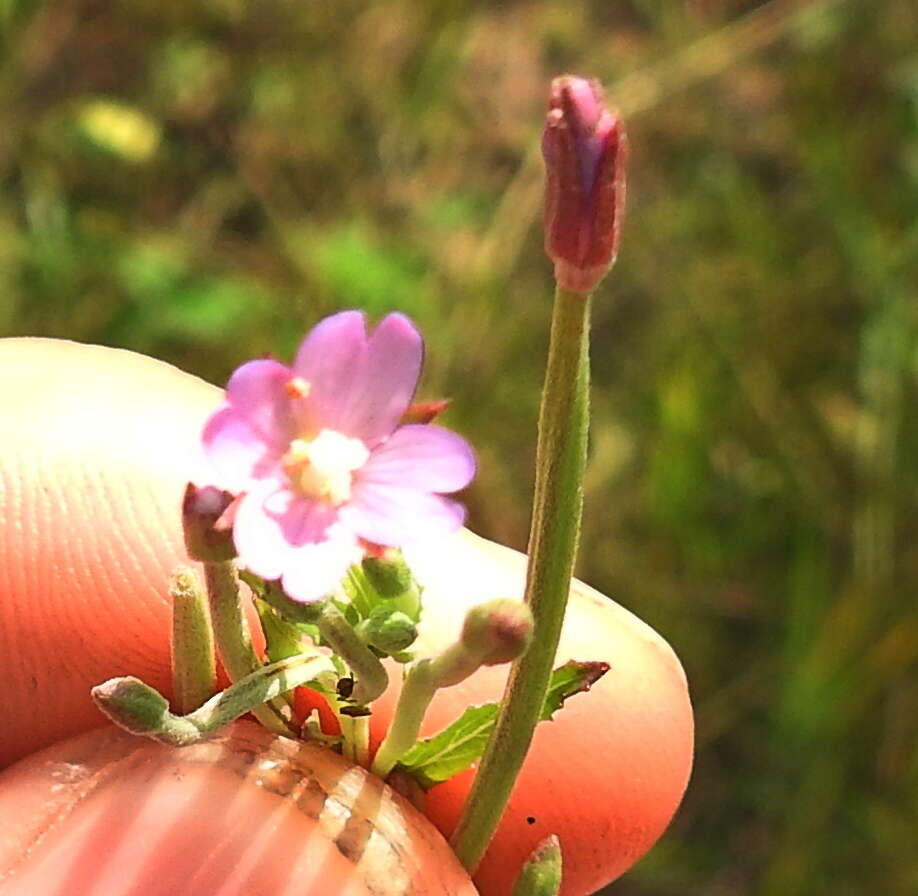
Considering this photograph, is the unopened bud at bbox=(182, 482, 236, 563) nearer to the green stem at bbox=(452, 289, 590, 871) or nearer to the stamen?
the stamen

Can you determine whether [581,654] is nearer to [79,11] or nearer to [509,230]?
[509,230]

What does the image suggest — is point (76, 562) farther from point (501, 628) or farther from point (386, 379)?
point (501, 628)

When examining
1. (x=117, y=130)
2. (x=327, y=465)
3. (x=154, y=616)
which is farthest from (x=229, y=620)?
(x=117, y=130)

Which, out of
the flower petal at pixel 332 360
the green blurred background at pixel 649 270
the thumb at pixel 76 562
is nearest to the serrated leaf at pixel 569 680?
the flower petal at pixel 332 360

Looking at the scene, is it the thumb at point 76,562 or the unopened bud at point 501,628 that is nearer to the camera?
the unopened bud at point 501,628

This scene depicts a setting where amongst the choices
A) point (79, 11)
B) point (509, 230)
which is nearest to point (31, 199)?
point (79, 11)

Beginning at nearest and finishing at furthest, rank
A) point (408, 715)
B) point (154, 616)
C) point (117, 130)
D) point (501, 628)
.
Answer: point (501, 628) → point (408, 715) → point (154, 616) → point (117, 130)

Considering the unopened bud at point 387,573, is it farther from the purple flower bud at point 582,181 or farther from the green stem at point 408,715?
the purple flower bud at point 582,181
